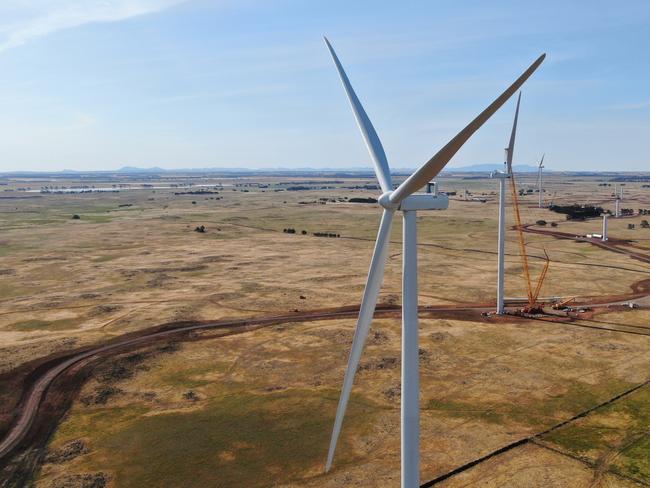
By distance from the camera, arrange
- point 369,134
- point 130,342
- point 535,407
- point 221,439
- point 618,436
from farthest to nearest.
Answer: point 130,342 < point 535,407 < point 221,439 < point 618,436 < point 369,134

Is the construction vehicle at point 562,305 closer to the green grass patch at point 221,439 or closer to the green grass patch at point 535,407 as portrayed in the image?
the green grass patch at point 535,407

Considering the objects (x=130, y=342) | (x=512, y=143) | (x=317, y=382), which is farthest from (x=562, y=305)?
(x=130, y=342)

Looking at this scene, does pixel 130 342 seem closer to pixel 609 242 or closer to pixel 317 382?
pixel 317 382

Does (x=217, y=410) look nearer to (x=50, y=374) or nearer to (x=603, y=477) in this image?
(x=50, y=374)

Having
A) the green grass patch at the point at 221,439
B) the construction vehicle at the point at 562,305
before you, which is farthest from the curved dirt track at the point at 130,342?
the construction vehicle at the point at 562,305

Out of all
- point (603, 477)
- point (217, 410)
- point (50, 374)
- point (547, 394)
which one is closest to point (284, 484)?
point (217, 410)
